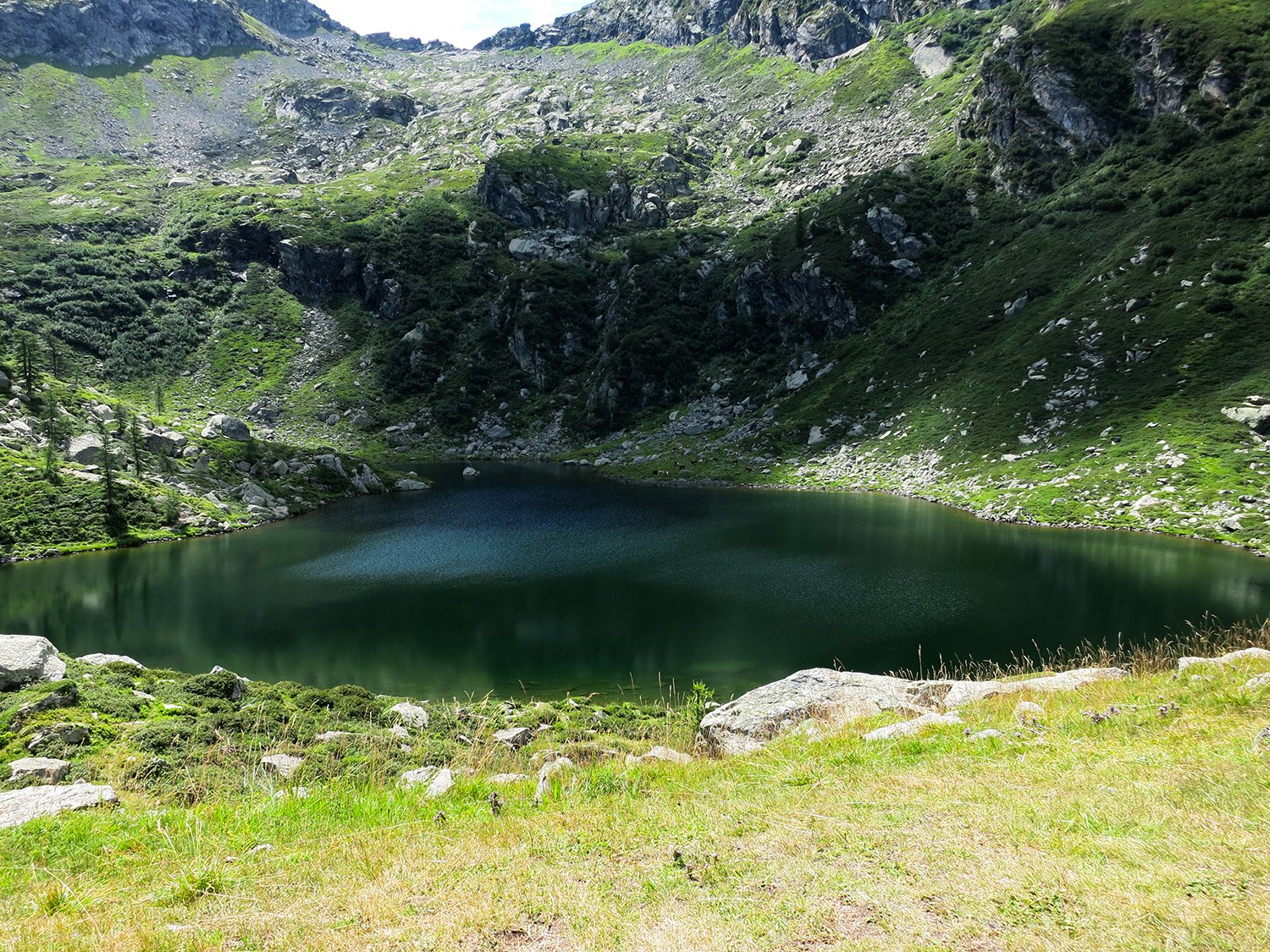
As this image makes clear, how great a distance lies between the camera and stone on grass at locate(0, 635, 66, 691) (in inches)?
811

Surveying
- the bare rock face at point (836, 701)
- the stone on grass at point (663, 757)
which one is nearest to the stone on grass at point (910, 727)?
the bare rock face at point (836, 701)

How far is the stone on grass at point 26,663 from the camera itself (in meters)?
20.6

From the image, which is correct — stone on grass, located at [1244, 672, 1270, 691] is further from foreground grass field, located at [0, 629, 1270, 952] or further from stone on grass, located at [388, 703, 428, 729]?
stone on grass, located at [388, 703, 428, 729]

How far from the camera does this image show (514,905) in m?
6.73

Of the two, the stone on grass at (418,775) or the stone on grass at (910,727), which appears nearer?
the stone on grass at (910,727)

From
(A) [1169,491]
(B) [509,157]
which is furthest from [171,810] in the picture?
(B) [509,157]

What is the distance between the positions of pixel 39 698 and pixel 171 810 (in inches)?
574

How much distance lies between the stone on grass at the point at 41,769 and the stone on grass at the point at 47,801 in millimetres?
4350

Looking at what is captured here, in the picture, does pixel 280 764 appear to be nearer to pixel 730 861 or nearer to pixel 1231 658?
pixel 730 861

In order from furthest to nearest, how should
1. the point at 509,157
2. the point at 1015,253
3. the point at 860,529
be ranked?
the point at 509,157, the point at 1015,253, the point at 860,529

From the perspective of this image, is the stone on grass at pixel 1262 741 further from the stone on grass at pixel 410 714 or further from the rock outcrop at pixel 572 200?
the rock outcrop at pixel 572 200

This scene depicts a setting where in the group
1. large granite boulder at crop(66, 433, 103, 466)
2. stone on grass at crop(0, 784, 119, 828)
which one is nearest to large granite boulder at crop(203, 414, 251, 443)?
large granite boulder at crop(66, 433, 103, 466)

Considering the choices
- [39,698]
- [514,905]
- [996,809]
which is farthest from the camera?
[39,698]

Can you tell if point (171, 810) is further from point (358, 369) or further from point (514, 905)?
point (358, 369)
